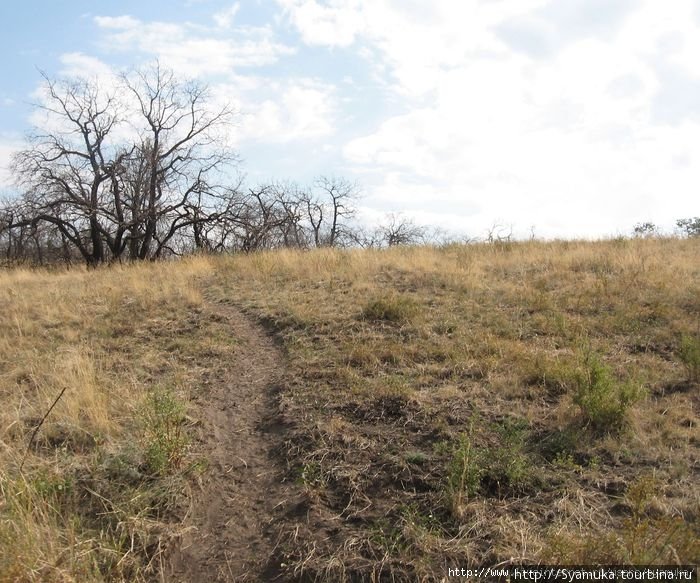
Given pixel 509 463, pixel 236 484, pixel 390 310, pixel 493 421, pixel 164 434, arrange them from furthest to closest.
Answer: pixel 390 310
pixel 493 421
pixel 164 434
pixel 236 484
pixel 509 463

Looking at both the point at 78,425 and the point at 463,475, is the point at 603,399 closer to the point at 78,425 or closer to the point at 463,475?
the point at 463,475

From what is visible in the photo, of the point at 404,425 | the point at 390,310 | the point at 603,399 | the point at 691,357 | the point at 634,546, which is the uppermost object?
the point at 390,310

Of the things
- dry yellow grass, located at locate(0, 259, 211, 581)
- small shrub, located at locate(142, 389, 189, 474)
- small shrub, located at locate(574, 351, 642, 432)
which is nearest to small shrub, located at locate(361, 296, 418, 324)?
dry yellow grass, located at locate(0, 259, 211, 581)

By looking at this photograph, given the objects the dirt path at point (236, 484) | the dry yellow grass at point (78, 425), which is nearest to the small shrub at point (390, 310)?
the dirt path at point (236, 484)

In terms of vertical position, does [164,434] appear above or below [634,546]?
above

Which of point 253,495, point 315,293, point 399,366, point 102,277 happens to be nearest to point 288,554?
point 253,495

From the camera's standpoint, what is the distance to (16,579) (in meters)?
3.02

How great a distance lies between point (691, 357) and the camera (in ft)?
17.8

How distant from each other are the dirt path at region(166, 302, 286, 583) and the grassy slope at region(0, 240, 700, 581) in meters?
0.17

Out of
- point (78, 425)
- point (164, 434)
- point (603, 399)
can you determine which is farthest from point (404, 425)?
point (78, 425)

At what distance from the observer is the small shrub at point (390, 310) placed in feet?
25.3

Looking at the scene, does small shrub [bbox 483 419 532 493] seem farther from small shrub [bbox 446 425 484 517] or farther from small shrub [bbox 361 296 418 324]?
small shrub [bbox 361 296 418 324]

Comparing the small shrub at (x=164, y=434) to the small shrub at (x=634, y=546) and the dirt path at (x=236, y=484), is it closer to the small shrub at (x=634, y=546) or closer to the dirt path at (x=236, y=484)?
the dirt path at (x=236, y=484)

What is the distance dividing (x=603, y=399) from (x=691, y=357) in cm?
153
